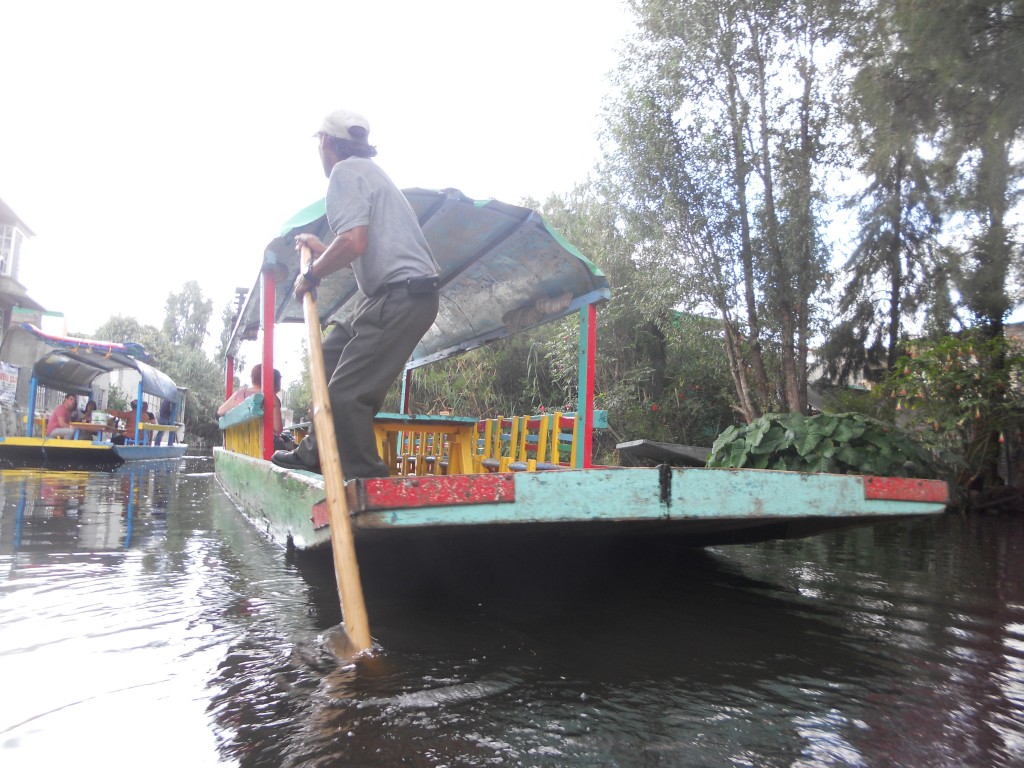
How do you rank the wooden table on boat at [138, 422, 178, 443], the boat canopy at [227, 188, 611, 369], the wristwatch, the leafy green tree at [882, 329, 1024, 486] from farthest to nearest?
the wooden table on boat at [138, 422, 178, 443]
the leafy green tree at [882, 329, 1024, 486]
the boat canopy at [227, 188, 611, 369]
the wristwatch

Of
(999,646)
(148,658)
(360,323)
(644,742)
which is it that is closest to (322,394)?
(360,323)

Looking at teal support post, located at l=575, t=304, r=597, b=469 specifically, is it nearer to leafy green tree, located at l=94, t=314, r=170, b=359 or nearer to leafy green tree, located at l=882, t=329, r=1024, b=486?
leafy green tree, located at l=882, t=329, r=1024, b=486

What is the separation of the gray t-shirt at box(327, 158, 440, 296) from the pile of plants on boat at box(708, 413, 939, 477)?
101 inches

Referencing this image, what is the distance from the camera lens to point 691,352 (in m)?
12.0

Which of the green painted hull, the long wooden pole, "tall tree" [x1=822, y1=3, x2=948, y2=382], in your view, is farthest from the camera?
"tall tree" [x1=822, y1=3, x2=948, y2=382]

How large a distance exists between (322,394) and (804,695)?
183 centimetres

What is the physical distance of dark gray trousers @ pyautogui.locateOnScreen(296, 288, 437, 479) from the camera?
2645 mm

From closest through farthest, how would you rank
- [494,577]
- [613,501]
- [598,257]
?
1. [613,501]
2. [494,577]
3. [598,257]

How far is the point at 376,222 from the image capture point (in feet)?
9.08

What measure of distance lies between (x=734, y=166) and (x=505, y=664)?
8817mm

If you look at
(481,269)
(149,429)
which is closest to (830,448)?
(481,269)

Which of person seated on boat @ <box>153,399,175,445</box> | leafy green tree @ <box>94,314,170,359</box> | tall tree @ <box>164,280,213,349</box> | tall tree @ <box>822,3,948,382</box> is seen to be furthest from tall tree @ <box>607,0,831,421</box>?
tall tree @ <box>164,280,213,349</box>

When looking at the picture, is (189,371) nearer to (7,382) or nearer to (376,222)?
(7,382)

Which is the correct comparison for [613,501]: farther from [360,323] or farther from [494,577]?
[494,577]
